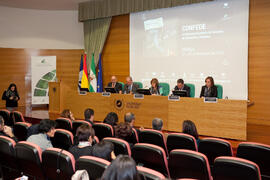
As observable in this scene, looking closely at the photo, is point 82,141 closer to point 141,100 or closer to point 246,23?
point 141,100

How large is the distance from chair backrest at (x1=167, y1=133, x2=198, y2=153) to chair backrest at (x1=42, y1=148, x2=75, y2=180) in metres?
1.26

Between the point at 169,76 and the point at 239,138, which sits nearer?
the point at 239,138

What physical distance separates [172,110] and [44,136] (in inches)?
116

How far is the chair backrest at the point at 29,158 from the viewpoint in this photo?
2.39 m

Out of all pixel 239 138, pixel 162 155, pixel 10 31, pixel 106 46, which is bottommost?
pixel 239 138

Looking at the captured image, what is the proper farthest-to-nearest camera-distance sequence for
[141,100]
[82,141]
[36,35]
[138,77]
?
[36,35] < [138,77] < [141,100] < [82,141]

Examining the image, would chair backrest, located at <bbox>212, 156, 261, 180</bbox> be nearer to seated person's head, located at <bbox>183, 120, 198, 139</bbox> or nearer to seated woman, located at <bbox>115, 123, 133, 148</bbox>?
seated person's head, located at <bbox>183, 120, 198, 139</bbox>

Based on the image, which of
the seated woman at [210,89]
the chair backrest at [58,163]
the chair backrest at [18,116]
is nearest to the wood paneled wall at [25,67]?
the chair backrest at [18,116]

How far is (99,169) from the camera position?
1.88 m

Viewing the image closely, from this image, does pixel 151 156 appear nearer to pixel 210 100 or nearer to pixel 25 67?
pixel 210 100

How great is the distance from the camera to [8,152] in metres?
2.73

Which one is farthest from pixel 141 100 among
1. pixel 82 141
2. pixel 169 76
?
pixel 82 141

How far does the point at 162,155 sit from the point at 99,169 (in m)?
0.72

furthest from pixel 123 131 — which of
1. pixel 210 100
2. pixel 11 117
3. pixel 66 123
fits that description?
pixel 11 117
